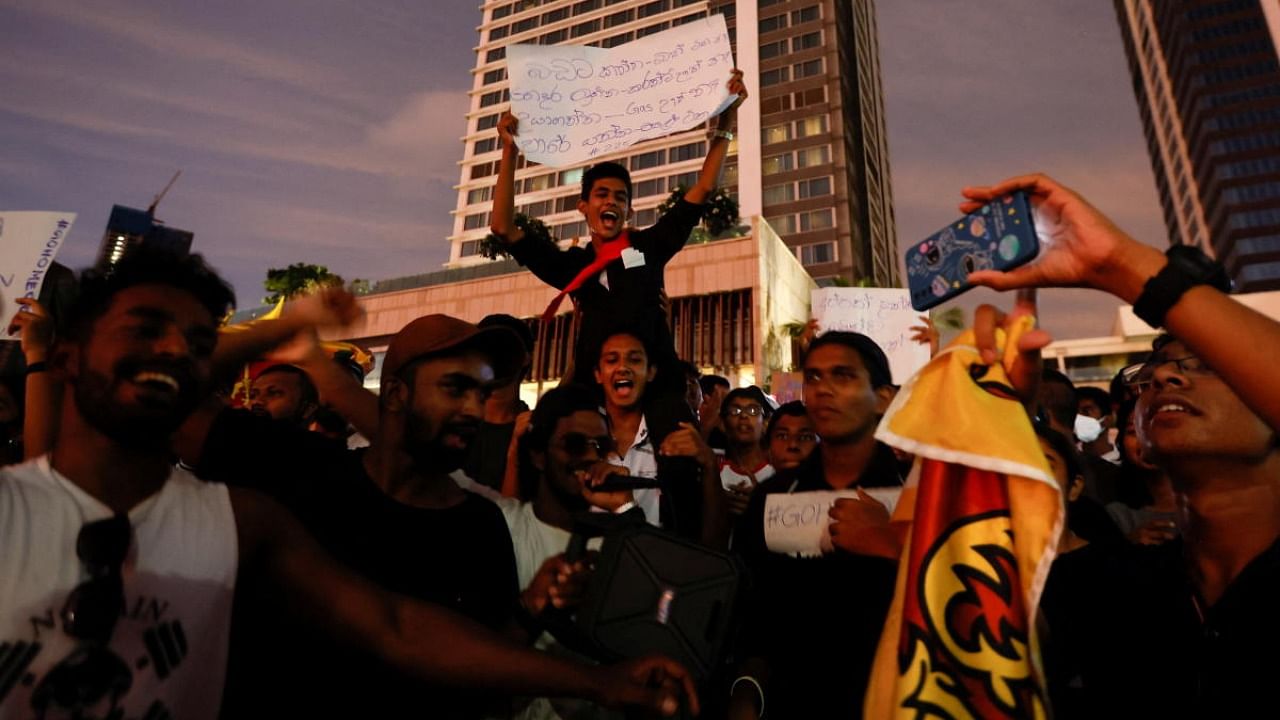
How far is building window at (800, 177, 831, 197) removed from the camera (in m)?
68.1

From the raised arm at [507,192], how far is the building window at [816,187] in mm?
68471

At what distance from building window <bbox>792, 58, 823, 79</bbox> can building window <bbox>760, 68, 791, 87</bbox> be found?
981 mm

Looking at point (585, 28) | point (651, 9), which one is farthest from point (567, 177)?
point (651, 9)

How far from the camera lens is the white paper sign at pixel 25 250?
4527mm

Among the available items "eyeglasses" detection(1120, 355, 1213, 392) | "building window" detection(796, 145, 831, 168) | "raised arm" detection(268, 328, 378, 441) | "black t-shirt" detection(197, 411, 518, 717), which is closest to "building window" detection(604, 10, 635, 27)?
"building window" detection(796, 145, 831, 168)

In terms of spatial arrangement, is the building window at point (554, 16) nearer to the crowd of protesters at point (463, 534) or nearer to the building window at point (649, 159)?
the building window at point (649, 159)

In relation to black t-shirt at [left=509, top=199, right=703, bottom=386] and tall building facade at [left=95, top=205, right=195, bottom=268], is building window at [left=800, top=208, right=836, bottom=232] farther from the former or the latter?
tall building facade at [left=95, top=205, right=195, bottom=268]

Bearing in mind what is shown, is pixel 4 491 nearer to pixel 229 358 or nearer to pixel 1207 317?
pixel 229 358

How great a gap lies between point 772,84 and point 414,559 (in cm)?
7908

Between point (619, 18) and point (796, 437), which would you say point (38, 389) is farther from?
point (619, 18)

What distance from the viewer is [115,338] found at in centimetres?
156

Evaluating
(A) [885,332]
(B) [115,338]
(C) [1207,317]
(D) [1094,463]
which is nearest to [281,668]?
(B) [115,338]

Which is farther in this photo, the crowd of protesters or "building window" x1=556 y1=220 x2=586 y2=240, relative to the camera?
"building window" x1=556 y1=220 x2=586 y2=240

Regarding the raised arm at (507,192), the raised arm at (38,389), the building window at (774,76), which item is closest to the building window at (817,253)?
the building window at (774,76)
